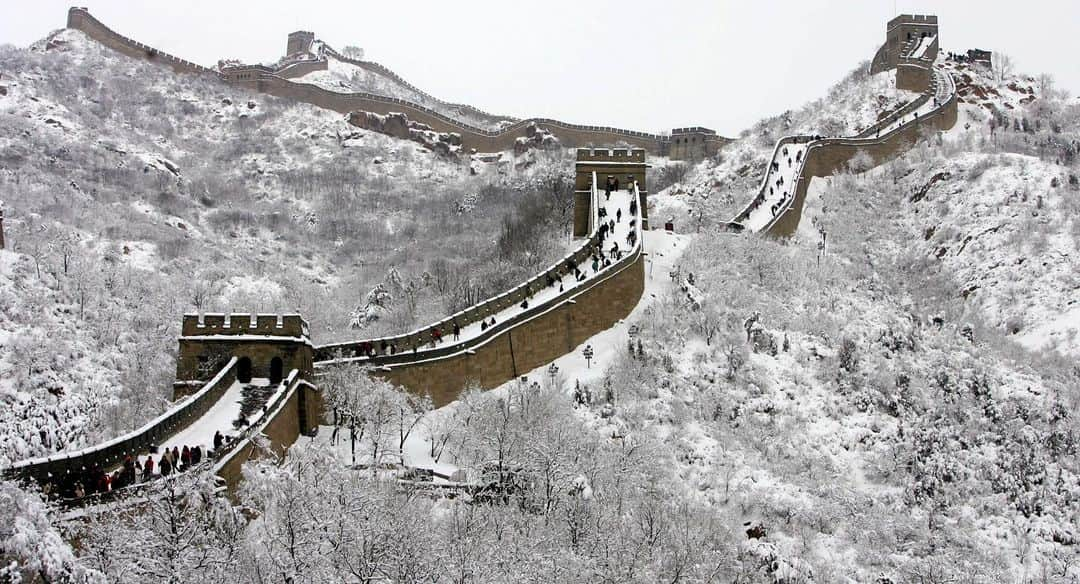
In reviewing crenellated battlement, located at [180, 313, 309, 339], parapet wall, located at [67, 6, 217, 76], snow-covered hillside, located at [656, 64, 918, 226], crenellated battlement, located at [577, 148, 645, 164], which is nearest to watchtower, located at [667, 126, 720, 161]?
snow-covered hillside, located at [656, 64, 918, 226]

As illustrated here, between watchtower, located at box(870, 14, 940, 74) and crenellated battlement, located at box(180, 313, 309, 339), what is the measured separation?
53.7 metres

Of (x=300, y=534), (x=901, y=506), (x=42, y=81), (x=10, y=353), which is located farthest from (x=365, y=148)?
(x=300, y=534)

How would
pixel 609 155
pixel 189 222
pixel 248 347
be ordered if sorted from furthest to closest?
pixel 189 222 < pixel 609 155 < pixel 248 347

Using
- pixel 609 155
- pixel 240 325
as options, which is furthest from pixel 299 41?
pixel 240 325

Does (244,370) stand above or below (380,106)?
below

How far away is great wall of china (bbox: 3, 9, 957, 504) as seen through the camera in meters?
23.5

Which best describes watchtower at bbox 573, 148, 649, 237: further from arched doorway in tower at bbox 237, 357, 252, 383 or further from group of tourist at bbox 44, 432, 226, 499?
group of tourist at bbox 44, 432, 226, 499

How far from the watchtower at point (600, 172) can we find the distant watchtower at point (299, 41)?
69896 millimetres

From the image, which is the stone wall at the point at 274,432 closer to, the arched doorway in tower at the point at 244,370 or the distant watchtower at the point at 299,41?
the arched doorway in tower at the point at 244,370

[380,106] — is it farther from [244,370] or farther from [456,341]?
[244,370]

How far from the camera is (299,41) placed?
374 feet

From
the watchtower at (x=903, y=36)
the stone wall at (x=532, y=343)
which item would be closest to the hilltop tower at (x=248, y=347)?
the stone wall at (x=532, y=343)

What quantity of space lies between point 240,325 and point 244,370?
113 cm

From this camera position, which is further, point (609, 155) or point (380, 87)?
point (380, 87)
